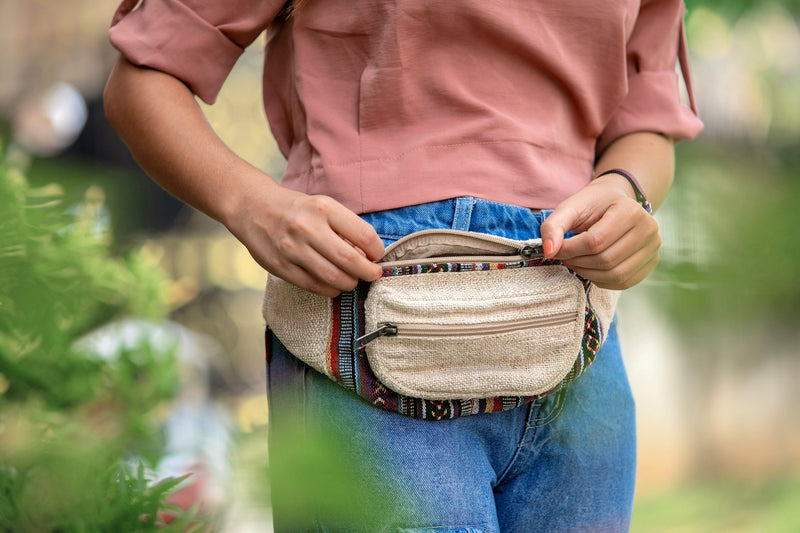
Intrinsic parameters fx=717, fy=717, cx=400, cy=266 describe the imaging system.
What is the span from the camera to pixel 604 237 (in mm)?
665

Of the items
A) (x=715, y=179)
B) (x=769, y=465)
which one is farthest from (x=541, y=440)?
(x=715, y=179)

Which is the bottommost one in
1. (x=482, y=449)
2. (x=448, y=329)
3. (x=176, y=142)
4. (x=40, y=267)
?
(x=482, y=449)

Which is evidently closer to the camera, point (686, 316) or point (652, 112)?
point (686, 316)

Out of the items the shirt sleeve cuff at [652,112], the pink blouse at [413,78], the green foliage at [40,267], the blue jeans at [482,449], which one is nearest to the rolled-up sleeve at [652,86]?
the shirt sleeve cuff at [652,112]

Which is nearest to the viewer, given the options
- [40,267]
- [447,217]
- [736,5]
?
[40,267]

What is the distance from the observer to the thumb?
64cm

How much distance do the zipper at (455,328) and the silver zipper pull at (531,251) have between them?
61 millimetres

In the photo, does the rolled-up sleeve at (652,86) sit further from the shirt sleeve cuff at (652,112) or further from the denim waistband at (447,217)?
the denim waistband at (447,217)

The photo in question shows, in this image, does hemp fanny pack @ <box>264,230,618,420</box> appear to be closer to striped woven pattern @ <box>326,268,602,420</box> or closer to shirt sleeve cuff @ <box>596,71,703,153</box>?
striped woven pattern @ <box>326,268,602,420</box>

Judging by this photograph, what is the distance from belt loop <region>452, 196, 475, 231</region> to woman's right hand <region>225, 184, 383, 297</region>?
9 centimetres

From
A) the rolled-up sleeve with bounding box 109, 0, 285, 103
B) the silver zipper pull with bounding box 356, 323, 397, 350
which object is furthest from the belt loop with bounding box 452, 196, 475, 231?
the rolled-up sleeve with bounding box 109, 0, 285, 103

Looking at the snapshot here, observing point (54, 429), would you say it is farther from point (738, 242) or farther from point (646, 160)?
point (646, 160)

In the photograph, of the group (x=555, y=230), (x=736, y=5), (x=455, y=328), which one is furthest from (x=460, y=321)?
(x=736, y=5)

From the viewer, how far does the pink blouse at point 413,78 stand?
0.70m
